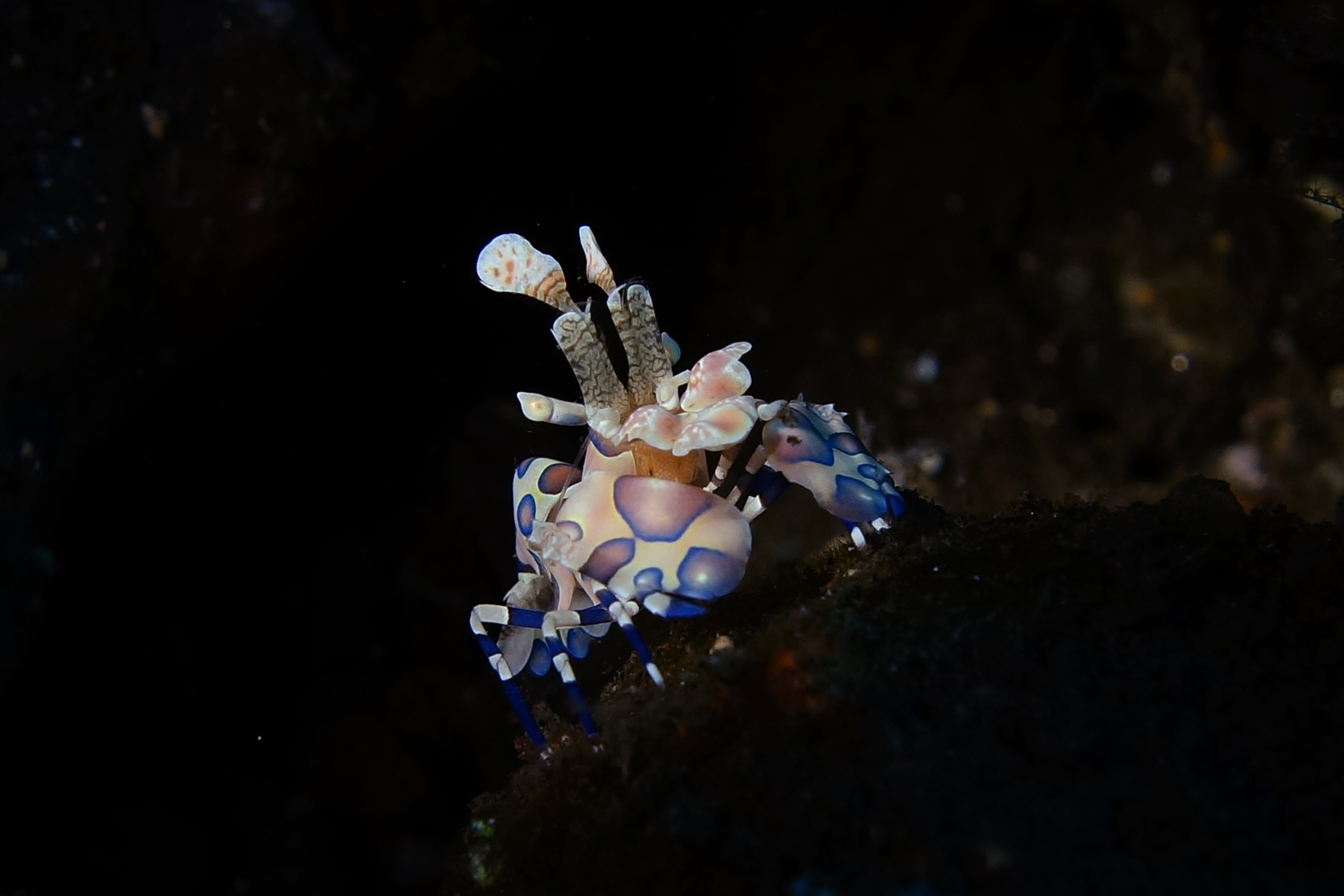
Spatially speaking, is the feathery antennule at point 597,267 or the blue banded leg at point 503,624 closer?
the blue banded leg at point 503,624

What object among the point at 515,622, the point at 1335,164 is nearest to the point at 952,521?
the point at 515,622

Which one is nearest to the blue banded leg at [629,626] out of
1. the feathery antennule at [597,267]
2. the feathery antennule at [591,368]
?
the feathery antennule at [591,368]

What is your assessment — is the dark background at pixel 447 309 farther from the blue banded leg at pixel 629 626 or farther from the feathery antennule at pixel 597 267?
the blue banded leg at pixel 629 626

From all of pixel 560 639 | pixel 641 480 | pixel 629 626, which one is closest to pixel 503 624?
pixel 560 639

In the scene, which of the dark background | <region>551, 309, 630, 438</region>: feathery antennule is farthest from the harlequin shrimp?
the dark background

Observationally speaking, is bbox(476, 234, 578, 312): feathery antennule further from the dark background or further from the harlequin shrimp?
the dark background

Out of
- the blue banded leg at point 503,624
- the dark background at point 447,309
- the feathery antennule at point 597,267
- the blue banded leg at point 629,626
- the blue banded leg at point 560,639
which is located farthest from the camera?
the dark background at point 447,309

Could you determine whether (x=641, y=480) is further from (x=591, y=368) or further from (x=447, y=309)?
(x=447, y=309)

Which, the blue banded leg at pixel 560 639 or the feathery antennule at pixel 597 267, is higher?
the feathery antennule at pixel 597 267
